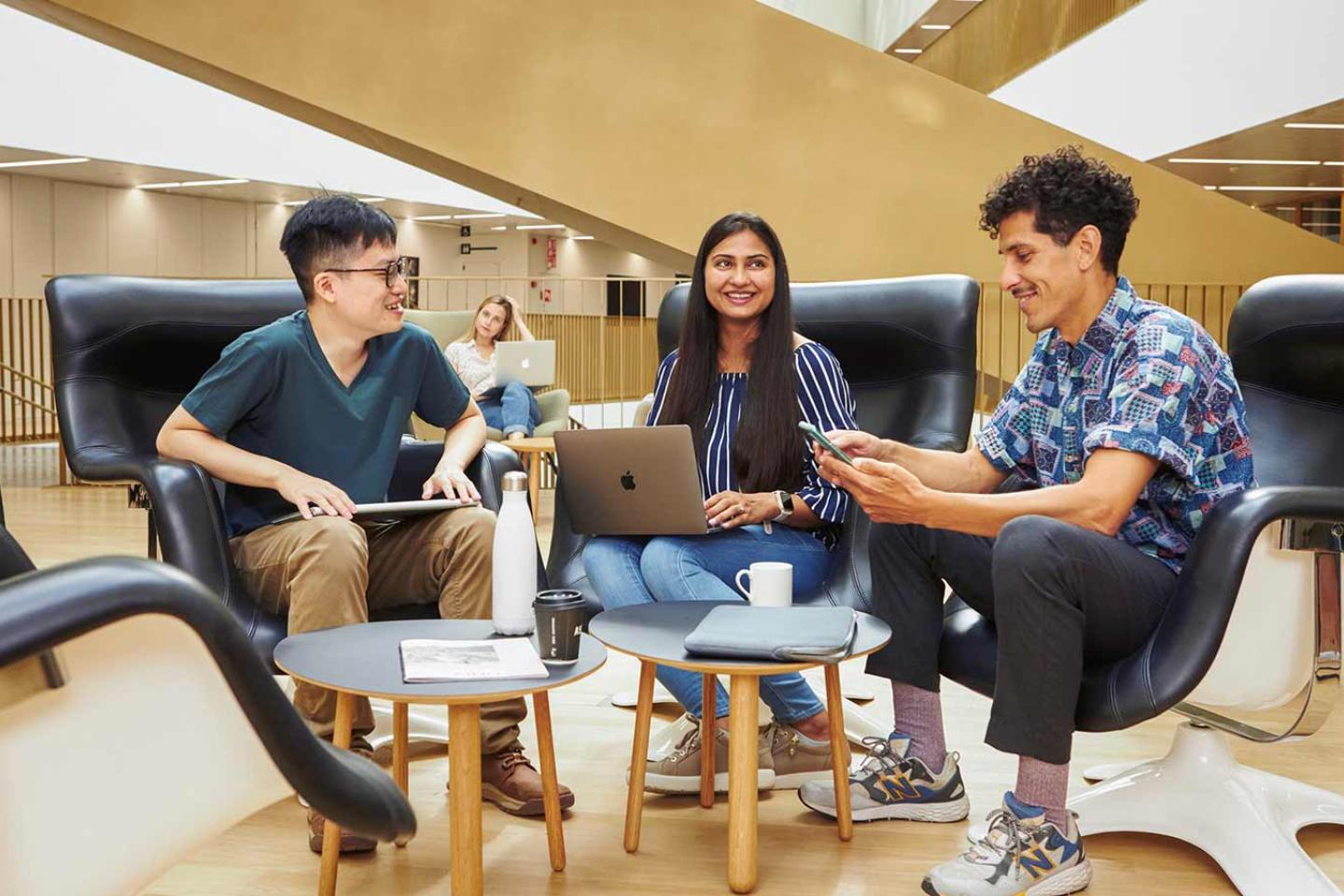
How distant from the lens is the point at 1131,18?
30.3ft

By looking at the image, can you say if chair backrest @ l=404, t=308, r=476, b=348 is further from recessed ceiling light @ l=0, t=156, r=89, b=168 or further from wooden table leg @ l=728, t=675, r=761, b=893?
recessed ceiling light @ l=0, t=156, r=89, b=168

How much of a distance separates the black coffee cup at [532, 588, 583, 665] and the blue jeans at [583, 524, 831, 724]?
2.01 feet

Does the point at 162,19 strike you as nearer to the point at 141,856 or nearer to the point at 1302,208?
the point at 141,856

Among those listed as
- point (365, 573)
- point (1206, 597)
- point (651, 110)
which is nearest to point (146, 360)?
point (365, 573)

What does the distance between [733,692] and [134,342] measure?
5.59 feet

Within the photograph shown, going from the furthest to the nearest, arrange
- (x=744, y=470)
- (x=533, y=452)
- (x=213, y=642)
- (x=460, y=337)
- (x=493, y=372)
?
(x=460, y=337), (x=493, y=372), (x=533, y=452), (x=744, y=470), (x=213, y=642)

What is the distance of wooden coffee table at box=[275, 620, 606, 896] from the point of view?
1.72 metres

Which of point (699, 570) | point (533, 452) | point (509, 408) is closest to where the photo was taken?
point (699, 570)

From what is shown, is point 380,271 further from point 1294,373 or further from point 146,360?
point 1294,373

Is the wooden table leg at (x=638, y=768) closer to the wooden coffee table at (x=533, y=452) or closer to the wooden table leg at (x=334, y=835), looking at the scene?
the wooden table leg at (x=334, y=835)

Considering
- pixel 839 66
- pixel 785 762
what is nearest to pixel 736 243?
pixel 785 762

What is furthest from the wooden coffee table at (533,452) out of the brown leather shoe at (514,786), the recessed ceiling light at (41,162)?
the recessed ceiling light at (41,162)

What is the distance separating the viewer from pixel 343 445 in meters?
2.60

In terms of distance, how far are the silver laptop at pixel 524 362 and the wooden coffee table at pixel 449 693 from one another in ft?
14.3
